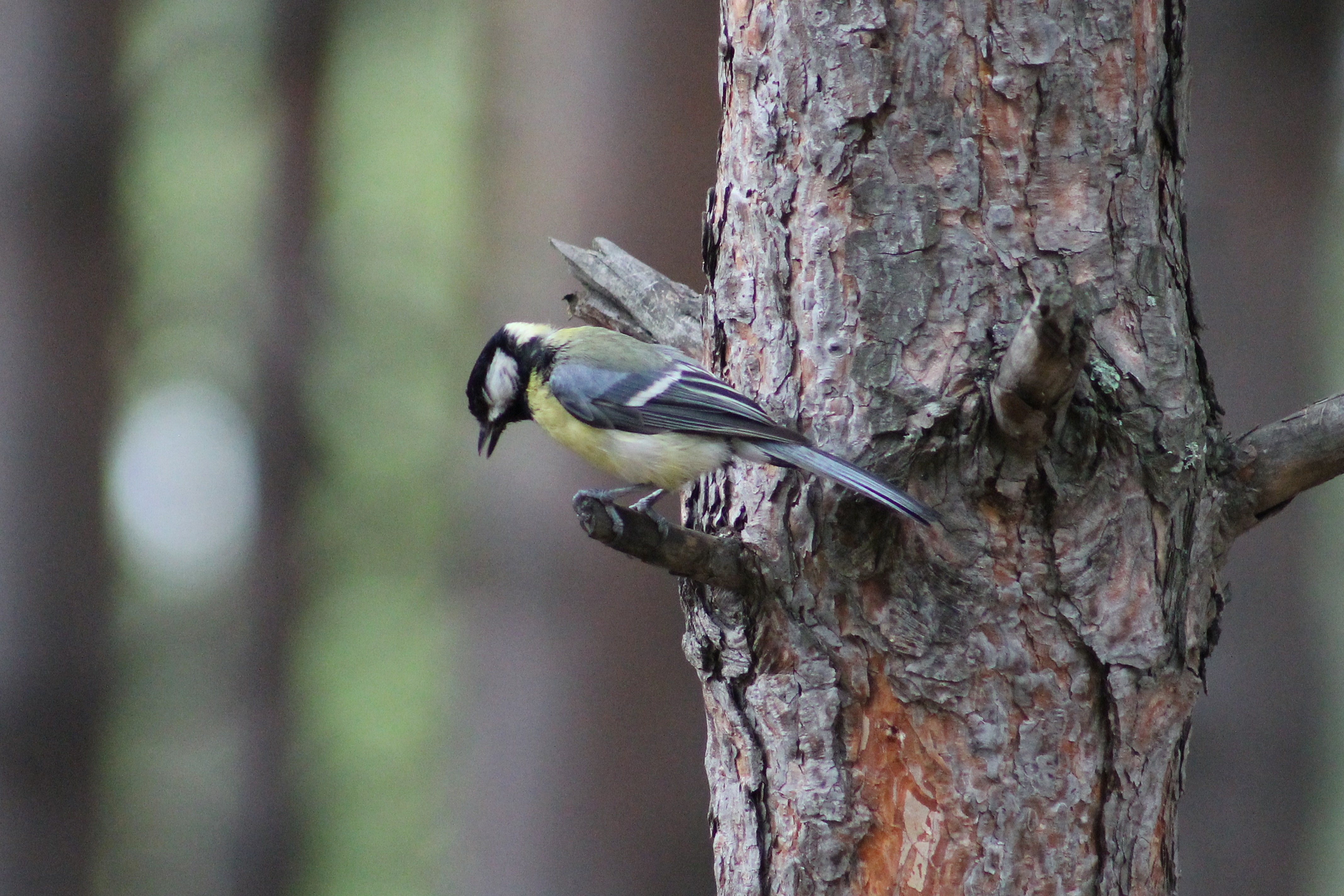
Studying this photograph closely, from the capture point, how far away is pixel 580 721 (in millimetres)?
2617

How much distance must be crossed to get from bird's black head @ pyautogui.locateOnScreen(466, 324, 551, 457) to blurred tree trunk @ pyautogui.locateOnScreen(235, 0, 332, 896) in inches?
81.9

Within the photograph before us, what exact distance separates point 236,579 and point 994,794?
3.37m

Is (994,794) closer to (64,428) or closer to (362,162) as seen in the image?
(64,428)

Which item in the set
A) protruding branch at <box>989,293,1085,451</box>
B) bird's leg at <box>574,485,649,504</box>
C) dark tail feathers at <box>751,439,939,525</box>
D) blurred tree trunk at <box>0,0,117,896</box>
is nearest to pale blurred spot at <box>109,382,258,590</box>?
blurred tree trunk at <box>0,0,117,896</box>

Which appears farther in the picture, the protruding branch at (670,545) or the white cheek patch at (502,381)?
the white cheek patch at (502,381)

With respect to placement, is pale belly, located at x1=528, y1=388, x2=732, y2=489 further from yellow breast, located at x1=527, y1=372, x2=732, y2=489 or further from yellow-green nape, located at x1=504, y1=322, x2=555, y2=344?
yellow-green nape, located at x1=504, y1=322, x2=555, y2=344

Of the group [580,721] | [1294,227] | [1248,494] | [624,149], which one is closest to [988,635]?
[1248,494]

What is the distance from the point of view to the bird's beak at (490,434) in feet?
7.29

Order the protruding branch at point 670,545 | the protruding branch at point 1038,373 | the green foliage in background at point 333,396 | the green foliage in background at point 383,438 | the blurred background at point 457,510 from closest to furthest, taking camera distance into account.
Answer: the protruding branch at point 1038,373 < the protruding branch at point 670,545 < the blurred background at point 457,510 < the green foliage in background at point 333,396 < the green foliage in background at point 383,438

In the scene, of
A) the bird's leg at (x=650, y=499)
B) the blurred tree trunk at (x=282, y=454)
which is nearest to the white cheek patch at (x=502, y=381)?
the bird's leg at (x=650, y=499)

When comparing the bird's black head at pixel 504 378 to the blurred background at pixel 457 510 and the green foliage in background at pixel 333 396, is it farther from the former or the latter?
the green foliage in background at pixel 333 396

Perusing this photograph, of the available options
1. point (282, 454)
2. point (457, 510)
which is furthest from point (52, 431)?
point (457, 510)

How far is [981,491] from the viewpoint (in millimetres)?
1279

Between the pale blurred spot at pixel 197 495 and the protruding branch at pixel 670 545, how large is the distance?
3004 mm
